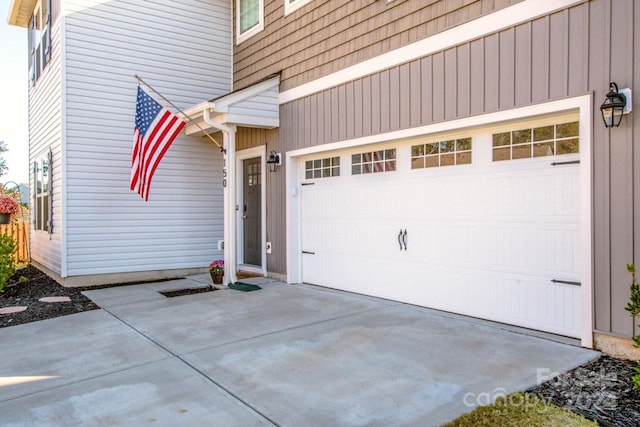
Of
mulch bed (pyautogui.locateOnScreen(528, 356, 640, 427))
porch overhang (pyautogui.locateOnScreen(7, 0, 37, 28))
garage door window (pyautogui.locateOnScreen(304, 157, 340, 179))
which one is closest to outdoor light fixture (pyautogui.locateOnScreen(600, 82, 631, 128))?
mulch bed (pyautogui.locateOnScreen(528, 356, 640, 427))

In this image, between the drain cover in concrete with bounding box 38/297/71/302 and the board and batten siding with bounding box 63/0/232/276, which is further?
the board and batten siding with bounding box 63/0/232/276

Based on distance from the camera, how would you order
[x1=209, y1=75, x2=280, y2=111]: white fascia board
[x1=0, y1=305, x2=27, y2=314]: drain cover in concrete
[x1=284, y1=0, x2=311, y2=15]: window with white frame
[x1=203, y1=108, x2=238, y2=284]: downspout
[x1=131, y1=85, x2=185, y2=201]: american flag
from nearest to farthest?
[x1=0, y1=305, x2=27, y2=314]: drain cover in concrete
[x1=131, y1=85, x2=185, y2=201]: american flag
[x1=209, y1=75, x2=280, y2=111]: white fascia board
[x1=284, y1=0, x2=311, y2=15]: window with white frame
[x1=203, y1=108, x2=238, y2=284]: downspout

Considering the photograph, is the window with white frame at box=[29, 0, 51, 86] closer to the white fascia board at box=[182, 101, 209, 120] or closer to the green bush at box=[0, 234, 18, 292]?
the white fascia board at box=[182, 101, 209, 120]

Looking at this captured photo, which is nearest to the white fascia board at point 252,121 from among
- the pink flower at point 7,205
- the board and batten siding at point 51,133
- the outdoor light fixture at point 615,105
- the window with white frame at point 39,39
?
the board and batten siding at point 51,133

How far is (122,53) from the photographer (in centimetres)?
754

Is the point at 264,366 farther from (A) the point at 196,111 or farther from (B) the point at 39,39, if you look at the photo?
(B) the point at 39,39

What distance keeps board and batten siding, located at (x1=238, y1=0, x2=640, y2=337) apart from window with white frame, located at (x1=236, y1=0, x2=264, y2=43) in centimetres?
325

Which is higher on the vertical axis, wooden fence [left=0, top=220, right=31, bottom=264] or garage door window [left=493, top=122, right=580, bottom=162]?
garage door window [left=493, top=122, right=580, bottom=162]

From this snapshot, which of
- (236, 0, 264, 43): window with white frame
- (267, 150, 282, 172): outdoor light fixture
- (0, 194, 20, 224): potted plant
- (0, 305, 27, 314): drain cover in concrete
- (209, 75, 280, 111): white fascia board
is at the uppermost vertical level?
(236, 0, 264, 43): window with white frame

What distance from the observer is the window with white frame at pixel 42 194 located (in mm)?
7926

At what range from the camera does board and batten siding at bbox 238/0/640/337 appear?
11.5 feet

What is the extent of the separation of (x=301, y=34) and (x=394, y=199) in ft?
9.85

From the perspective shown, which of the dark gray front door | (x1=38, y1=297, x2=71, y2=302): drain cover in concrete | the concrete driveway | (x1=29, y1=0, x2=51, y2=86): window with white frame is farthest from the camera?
(x1=29, y1=0, x2=51, y2=86): window with white frame

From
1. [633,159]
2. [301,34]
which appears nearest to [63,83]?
[301,34]
